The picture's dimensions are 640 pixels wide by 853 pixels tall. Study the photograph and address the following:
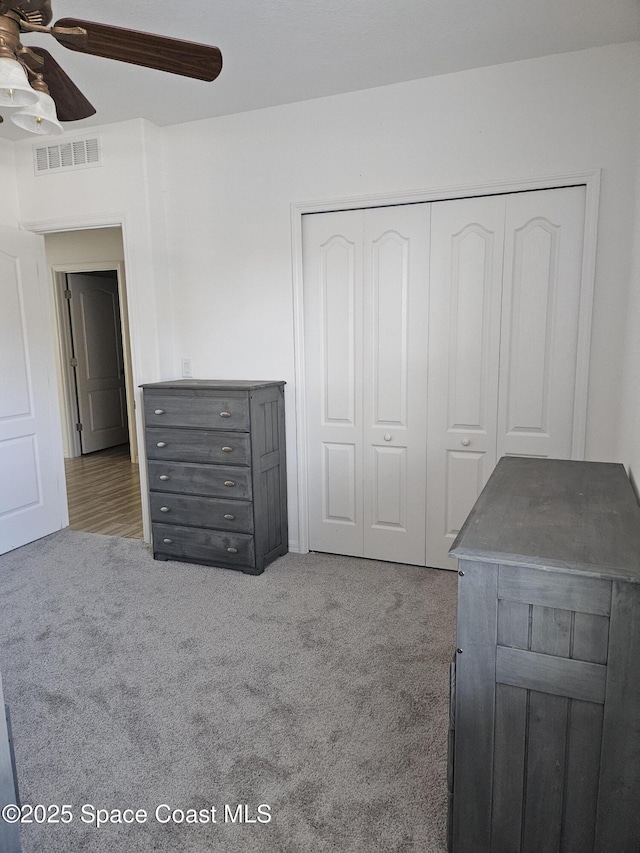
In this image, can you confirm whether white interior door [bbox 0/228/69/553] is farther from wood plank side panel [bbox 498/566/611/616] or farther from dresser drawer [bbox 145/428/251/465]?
wood plank side panel [bbox 498/566/611/616]

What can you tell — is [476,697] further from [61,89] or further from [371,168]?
[371,168]

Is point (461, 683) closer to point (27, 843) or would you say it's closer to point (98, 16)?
point (27, 843)

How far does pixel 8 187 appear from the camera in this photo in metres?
3.81

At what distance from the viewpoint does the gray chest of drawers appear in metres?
3.23

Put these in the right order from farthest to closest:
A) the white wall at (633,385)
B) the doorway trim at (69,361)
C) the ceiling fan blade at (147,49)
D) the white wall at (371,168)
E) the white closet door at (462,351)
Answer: the doorway trim at (69,361), the white closet door at (462,351), the white wall at (371,168), the white wall at (633,385), the ceiling fan blade at (147,49)

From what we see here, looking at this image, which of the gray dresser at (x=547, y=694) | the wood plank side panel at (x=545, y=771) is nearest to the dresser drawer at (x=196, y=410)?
the gray dresser at (x=547, y=694)

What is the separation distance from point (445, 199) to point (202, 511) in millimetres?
2228

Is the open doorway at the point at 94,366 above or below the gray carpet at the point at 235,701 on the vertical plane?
above

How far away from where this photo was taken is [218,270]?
3.60 m

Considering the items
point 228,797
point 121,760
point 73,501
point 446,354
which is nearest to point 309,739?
point 228,797

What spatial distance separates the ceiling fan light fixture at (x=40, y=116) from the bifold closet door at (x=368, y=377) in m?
1.79

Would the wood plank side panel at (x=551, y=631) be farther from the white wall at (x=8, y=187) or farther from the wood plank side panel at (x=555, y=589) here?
the white wall at (x=8, y=187)

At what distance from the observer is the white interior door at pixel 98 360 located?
6750 mm

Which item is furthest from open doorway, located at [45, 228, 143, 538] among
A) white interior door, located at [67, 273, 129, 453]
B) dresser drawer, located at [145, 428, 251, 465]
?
dresser drawer, located at [145, 428, 251, 465]
